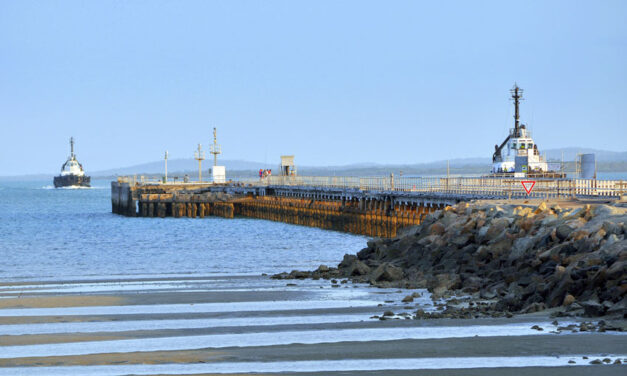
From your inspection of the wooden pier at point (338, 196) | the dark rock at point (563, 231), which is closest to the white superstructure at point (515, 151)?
the wooden pier at point (338, 196)

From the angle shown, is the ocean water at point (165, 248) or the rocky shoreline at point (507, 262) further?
the ocean water at point (165, 248)

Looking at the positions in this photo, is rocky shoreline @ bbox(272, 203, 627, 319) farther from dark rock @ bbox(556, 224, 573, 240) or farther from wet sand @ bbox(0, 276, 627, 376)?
wet sand @ bbox(0, 276, 627, 376)

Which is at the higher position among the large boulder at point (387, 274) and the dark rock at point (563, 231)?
the dark rock at point (563, 231)

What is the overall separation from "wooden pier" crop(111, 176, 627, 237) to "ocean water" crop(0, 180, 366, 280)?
1.51 metres

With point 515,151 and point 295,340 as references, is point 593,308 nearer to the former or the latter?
point 295,340

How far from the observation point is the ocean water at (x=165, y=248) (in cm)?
3100

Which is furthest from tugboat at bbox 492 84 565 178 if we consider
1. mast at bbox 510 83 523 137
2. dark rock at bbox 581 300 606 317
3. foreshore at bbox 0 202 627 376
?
dark rock at bbox 581 300 606 317

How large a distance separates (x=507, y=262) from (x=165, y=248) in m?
23.3

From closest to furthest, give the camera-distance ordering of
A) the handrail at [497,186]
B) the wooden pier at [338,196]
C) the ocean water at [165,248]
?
the ocean water at [165,248]
the handrail at [497,186]
the wooden pier at [338,196]

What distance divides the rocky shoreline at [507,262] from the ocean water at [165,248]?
18.4 feet

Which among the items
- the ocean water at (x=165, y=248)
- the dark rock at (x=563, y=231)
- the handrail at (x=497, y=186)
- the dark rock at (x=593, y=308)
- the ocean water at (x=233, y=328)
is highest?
the handrail at (x=497, y=186)

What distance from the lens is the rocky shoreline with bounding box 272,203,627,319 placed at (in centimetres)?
1681

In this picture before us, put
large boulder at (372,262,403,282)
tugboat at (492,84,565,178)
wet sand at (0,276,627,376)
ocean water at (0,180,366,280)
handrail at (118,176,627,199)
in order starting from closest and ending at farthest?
wet sand at (0,276,627,376) → large boulder at (372,262,403,282) → ocean water at (0,180,366,280) → handrail at (118,176,627,199) → tugboat at (492,84,565,178)

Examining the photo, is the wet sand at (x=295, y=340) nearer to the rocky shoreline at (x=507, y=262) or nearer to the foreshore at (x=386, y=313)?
the foreshore at (x=386, y=313)
